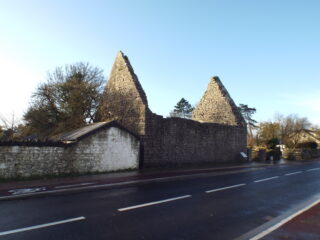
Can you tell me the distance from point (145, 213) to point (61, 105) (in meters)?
18.4

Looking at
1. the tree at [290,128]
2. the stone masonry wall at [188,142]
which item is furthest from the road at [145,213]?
the tree at [290,128]

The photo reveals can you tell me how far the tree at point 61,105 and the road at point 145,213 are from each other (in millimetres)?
13746

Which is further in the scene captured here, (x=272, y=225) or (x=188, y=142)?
(x=188, y=142)

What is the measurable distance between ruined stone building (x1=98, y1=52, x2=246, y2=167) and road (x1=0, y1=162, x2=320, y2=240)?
9571 millimetres

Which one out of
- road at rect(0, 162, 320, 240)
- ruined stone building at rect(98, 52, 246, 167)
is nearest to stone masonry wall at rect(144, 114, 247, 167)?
ruined stone building at rect(98, 52, 246, 167)

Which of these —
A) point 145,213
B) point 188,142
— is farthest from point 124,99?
point 145,213

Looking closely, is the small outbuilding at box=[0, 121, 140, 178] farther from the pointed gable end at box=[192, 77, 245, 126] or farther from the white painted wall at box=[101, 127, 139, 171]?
the pointed gable end at box=[192, 77, 245, 126]

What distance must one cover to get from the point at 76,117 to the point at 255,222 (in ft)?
63.6

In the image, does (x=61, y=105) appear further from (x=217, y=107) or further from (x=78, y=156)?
(x=217, y=107)

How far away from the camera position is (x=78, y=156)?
14.8m

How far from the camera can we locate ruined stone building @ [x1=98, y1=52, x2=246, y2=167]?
19.9m

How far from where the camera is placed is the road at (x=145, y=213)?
5.35 metres

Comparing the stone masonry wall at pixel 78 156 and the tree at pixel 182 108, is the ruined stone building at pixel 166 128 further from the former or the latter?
the tree at pixel 182 108

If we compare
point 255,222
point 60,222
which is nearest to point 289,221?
point 255,222
